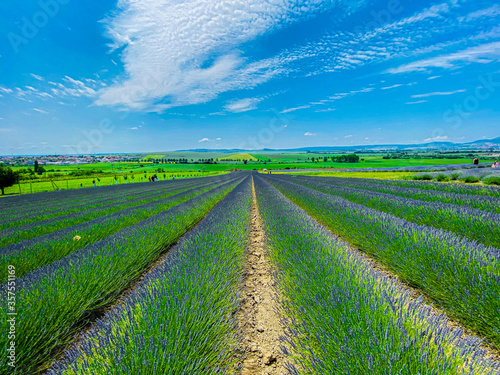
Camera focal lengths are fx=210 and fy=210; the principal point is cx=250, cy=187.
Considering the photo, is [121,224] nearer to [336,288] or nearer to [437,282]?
[336,288]

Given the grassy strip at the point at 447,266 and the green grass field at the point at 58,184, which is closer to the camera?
the grassy strip at the point at 447,266

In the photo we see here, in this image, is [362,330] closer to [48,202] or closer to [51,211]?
[51,211]

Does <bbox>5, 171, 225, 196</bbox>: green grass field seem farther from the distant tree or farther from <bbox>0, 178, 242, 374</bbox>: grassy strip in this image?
<bbox>0, 178, 242, 374</bbox>: grassy strip

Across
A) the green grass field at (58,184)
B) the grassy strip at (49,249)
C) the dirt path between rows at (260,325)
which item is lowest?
the green grass field at (58,184)

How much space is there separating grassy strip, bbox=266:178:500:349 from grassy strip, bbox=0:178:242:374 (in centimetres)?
464

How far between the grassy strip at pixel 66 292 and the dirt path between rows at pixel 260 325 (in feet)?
6.58

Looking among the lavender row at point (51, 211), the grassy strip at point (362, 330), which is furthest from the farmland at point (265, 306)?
the lavender row at point (51, 211)

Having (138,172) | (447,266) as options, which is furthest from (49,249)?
(138,172)

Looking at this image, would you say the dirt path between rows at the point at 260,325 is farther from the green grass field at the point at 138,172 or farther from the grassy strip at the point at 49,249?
the green grass field at the point at 138,172

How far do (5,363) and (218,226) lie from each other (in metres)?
3.85

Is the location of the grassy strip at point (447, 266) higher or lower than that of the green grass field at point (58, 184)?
higher

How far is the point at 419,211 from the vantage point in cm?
614

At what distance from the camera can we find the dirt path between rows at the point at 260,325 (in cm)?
224

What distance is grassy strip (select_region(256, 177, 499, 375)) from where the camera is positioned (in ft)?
4.63
